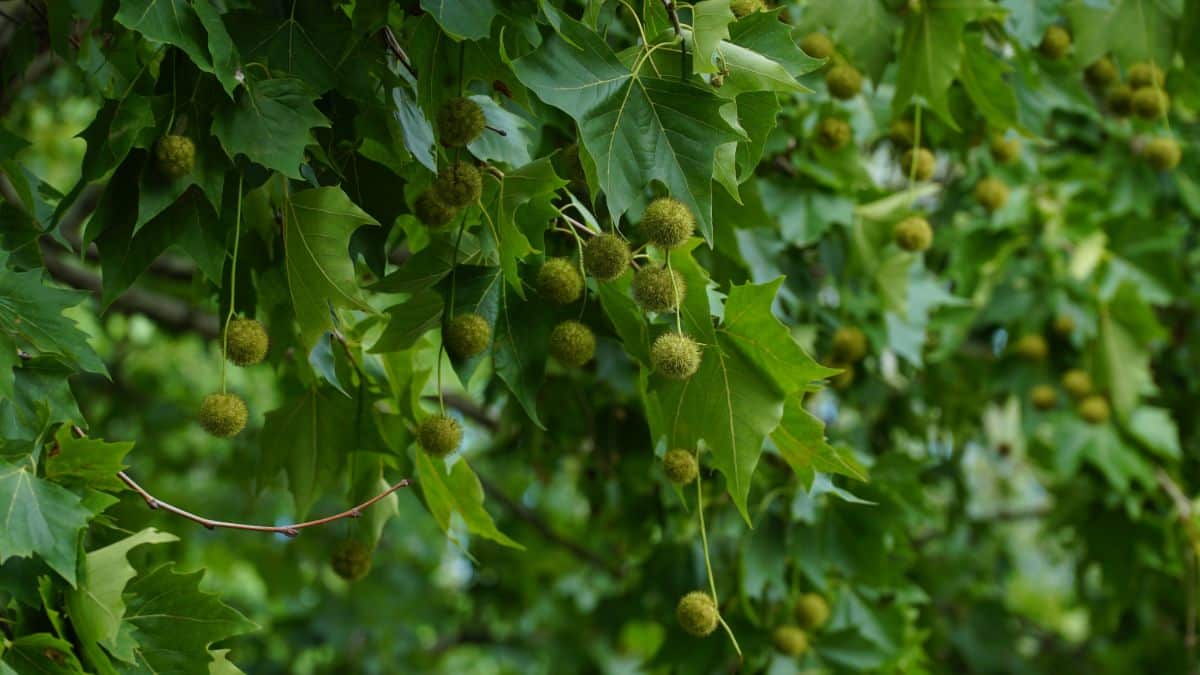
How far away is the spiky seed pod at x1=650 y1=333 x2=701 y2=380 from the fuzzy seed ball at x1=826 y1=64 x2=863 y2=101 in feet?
4.33

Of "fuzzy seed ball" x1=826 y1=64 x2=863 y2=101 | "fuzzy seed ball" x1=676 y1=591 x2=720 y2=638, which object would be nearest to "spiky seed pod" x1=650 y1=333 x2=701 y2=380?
"fuzzy seed ball" x1=676 y1=591 x2=720 y2=638

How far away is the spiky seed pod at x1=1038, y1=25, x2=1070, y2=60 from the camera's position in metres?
3.45

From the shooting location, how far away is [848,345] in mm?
3879

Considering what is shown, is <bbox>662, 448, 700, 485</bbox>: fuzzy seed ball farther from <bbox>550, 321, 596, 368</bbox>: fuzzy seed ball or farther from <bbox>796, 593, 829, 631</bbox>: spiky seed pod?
<bbox>796, 593, 829, 631</bbox>: spiky seed pod

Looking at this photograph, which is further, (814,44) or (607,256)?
(814,44)

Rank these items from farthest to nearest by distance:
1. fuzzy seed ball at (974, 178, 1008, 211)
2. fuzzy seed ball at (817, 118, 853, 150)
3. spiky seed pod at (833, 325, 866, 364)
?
fuzzy seed ball at (974, 178, 1008, 211)
spiky seed pod at (833, 325, 866, 364)
fuzzy seed ball at (817, 118, 853, 150)

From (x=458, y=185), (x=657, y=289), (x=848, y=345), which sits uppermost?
(x=458, y=185)

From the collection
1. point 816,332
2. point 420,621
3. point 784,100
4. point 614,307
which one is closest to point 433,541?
point 420,621

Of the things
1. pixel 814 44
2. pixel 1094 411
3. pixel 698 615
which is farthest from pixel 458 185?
pixel 1094 411

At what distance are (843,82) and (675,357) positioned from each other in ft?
4.49

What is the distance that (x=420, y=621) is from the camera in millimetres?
5992

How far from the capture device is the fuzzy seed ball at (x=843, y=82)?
10.3 feet

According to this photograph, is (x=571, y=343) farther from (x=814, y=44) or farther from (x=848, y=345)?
(x=848, y=345)

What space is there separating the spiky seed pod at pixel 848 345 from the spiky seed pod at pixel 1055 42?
96 centimetres
